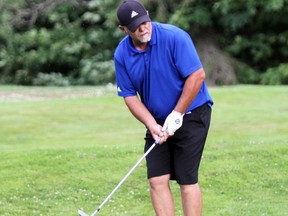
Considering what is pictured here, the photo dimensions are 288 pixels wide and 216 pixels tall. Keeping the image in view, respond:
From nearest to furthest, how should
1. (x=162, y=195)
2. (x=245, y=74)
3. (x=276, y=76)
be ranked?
(x=162, y=195) < (x=276, y=76) < (x=245, y=74)

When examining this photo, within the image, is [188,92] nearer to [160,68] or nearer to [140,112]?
[160,68]

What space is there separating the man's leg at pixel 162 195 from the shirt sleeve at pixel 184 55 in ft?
2.49

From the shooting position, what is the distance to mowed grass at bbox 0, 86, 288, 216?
276 inches

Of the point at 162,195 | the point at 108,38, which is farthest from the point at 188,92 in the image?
the point at 108,38

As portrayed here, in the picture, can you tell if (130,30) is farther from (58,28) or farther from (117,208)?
(58,28)

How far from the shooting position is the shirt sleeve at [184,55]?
Result: 506 centimetres

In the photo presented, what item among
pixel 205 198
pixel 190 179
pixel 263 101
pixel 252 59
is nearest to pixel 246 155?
pixel 205 198

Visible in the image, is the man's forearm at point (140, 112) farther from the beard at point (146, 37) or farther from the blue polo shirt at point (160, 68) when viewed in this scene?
the beard at point (146, 37)

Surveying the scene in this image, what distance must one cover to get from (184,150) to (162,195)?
1.15ft

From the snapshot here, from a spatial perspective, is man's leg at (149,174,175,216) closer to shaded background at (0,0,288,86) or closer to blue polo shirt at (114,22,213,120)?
blue polo shirt at (114,22,213,120)

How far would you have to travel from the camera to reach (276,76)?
21.2 meters

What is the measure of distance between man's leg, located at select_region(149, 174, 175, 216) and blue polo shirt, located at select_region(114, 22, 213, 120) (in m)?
0.42

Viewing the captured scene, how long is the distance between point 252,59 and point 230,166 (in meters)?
15.4

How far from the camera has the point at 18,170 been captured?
26.7ft
